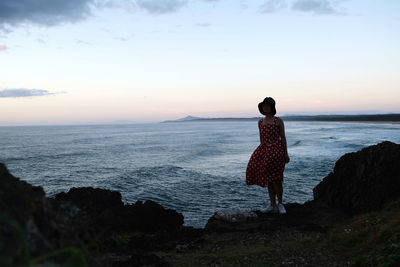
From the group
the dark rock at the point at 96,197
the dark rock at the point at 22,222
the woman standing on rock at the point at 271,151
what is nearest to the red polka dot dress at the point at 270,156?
the woman standing on rock at the point at 271,151

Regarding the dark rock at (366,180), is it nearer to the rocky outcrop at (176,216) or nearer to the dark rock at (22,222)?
the rocky outcrop at (176,216)

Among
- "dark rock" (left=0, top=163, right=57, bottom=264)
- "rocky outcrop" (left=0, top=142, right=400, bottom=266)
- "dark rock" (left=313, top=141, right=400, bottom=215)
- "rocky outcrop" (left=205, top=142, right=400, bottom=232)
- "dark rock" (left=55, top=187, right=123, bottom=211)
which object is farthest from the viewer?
"dark rock" (left=55, top=187, right=123, bottom=211)

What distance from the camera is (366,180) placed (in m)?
8.82

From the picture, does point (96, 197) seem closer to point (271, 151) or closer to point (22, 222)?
point (271, 151)

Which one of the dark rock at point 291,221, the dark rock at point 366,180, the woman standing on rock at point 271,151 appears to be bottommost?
the dark rock at point 291,221

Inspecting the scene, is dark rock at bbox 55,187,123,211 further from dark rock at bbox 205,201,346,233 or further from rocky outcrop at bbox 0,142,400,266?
dark rock at bbox 205,201,346,233

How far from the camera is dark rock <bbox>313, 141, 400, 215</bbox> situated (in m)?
8.38

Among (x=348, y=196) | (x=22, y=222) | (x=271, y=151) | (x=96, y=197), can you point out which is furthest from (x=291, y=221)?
(x=22, y=222)

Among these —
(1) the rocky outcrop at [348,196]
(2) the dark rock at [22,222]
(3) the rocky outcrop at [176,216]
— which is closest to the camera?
(2) the dark rock at [22,222]

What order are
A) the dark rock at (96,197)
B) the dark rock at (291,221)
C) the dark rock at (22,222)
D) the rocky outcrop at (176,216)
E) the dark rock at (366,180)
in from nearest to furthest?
the dark rock at (22,222)
the rocky outcrop at (176,216)
the dark rock at (291,221)
the dark rock at (366,180)
the dark rock at (96,197)

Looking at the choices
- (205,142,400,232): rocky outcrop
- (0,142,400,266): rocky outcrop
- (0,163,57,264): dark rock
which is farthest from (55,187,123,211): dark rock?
(0,163,57,264): dark rock

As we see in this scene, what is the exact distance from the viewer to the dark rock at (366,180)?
8.38 m

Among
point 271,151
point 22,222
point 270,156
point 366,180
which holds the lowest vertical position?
point 366,180

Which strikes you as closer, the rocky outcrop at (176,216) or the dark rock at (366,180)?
the rocky outcrop at (176,216)
